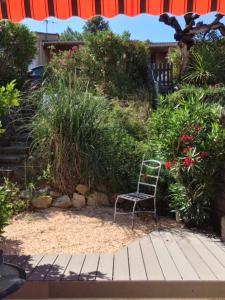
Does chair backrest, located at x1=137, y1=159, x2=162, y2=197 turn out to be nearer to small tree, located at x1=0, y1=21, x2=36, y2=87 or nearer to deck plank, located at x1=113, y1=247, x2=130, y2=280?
deck plank, located at x1=113, y1=247, x2=130, y2=280

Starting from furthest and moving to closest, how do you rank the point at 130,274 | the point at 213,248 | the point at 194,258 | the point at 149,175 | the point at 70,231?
1. the point at 149,175
2. the point at 70,231
3. the point at 213,248
4. the point at 194,258
5. the point at 130,274

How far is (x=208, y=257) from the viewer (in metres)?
4.08

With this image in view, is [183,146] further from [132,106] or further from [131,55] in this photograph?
[131,55]

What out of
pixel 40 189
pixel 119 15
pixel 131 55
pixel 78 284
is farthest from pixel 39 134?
pixel 131 55

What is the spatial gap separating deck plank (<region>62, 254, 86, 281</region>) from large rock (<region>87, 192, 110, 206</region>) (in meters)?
2.07

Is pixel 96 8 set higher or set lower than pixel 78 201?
higher

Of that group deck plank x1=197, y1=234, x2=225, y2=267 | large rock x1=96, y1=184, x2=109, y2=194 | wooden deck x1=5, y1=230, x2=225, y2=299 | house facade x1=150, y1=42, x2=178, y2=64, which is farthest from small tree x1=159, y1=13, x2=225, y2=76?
wooden deck x1=5, y1=230, x2=225, y2=299

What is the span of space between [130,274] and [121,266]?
263mm

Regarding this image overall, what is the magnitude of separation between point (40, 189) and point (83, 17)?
3.14 meters

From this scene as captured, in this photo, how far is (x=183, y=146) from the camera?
5.16 metres

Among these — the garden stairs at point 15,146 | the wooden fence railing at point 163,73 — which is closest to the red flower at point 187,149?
the garden stairs at point 15,146

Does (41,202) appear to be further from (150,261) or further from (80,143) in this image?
(150,261)

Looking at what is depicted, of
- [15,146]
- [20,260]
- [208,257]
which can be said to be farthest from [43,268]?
[15,146]

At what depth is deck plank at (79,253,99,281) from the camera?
347cm
